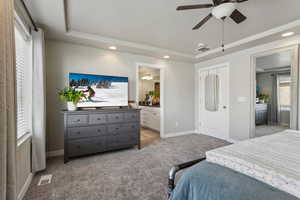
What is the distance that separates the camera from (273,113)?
14.6 ft

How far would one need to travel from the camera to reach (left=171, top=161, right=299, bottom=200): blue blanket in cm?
79

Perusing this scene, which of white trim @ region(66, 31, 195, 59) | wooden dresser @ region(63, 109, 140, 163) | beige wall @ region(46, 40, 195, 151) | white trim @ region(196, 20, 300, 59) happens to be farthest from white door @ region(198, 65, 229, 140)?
wooden dresser @ region(63, 109, 140, 163)

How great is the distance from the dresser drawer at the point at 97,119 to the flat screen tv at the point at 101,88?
329 mm

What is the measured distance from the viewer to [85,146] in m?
2.75

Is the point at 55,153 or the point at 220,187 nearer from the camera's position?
the point at 220,187

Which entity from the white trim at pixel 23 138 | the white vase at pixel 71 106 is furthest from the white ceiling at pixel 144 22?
the white trim at pixel 23 138

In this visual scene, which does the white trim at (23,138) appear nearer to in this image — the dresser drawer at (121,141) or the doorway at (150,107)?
the dresser drawer at (121,141)

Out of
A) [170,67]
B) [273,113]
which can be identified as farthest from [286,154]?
[273,113]

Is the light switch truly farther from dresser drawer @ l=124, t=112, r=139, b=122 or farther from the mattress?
dresser drawer @ l=124, t=112, r=139, b=122

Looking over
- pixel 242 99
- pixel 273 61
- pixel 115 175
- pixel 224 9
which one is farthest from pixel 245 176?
pixel 273 61

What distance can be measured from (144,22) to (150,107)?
3.14 m

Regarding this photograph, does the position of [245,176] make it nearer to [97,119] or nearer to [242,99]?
[97,119]

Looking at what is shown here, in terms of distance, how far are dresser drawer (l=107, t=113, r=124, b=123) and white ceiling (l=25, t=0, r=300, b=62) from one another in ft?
5.22

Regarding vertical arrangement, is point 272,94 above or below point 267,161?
above
